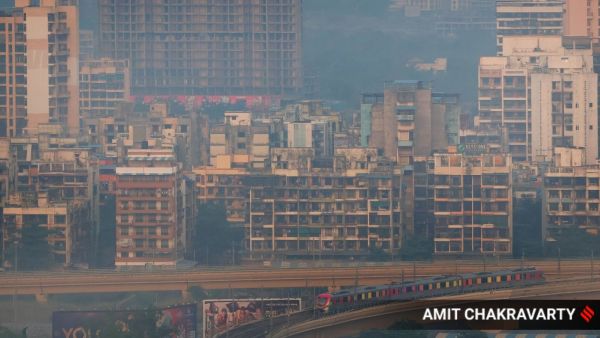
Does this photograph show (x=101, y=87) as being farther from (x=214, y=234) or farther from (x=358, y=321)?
(x=358, y=321)

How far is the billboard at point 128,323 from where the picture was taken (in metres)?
49.4

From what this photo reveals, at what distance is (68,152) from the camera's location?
237 ft

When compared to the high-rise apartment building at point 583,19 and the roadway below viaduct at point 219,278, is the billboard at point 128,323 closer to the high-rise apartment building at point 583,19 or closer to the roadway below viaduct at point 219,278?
the roadway below viaduct at point 219,278

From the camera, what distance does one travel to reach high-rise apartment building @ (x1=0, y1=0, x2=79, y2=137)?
92.1 m

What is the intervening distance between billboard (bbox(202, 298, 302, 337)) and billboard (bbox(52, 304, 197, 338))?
497 mm

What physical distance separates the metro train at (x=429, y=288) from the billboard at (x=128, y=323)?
2.92 m

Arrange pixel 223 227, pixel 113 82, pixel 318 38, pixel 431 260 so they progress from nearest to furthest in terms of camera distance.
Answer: pixel 431 260 → pixel 223 227 → pixel 113 82 → pixel 318 38

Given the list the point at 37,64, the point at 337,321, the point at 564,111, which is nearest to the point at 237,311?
the point at 337,321

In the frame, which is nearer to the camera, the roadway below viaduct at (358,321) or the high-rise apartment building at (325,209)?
the roadway below viaduct at (358,321)

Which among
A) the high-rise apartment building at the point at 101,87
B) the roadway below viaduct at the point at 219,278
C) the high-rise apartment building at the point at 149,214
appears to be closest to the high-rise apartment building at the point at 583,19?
the high-rise apartment building at the point at 101,87

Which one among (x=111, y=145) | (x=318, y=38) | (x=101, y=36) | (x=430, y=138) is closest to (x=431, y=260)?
(x=430, y=138)

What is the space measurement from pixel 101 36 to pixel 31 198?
192 ft

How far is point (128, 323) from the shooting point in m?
50.5

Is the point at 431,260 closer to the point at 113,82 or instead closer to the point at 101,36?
the point at 113,82
